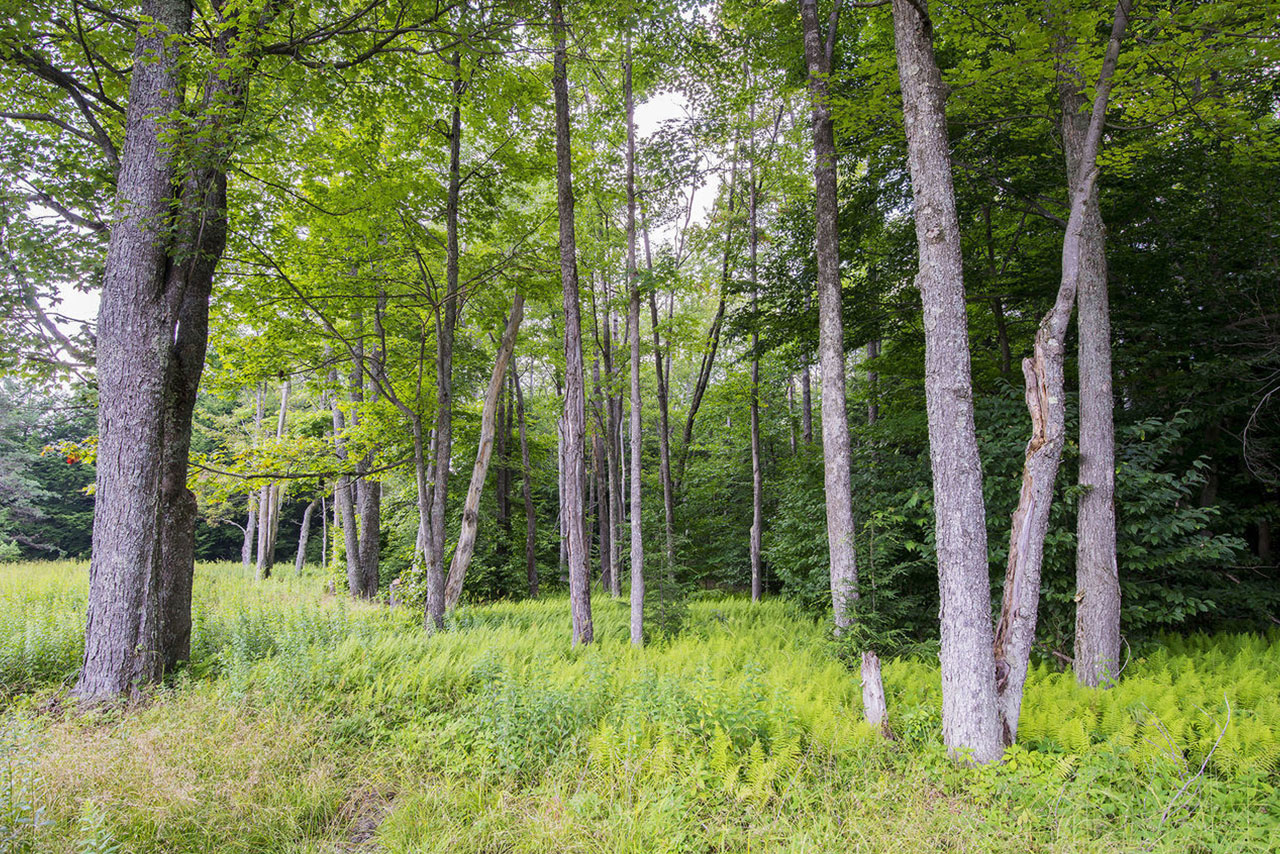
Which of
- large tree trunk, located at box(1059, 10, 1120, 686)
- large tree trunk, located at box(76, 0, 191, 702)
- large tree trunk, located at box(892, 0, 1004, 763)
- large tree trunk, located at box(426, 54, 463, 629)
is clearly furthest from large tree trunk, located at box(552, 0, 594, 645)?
large tree trunk, located at box(1059, 10, 1120, 686)

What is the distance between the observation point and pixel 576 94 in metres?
12.2

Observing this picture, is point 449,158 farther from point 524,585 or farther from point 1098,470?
point 524,585

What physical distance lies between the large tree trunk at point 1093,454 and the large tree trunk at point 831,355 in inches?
94.6

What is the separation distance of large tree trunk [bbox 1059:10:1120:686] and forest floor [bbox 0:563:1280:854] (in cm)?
47

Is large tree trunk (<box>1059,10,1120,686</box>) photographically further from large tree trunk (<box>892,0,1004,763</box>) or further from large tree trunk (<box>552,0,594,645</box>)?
large tree trunk (<box>552,0,594,645</box>)

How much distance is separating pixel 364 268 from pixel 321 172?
1557mm

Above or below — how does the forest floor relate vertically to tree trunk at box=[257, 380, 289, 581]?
below

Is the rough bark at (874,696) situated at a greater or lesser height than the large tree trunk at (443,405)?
lesser

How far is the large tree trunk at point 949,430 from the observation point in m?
3.92

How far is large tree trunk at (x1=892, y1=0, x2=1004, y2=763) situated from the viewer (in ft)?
12.8

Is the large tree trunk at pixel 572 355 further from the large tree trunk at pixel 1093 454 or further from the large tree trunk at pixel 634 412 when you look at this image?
the large tree trunk at pixel 1093 454

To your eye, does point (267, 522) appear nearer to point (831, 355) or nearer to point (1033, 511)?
point (831, 355)

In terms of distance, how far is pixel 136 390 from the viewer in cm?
497

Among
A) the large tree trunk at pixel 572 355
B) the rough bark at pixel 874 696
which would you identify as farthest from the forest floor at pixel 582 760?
the large tree trunk at pixel 572 355
